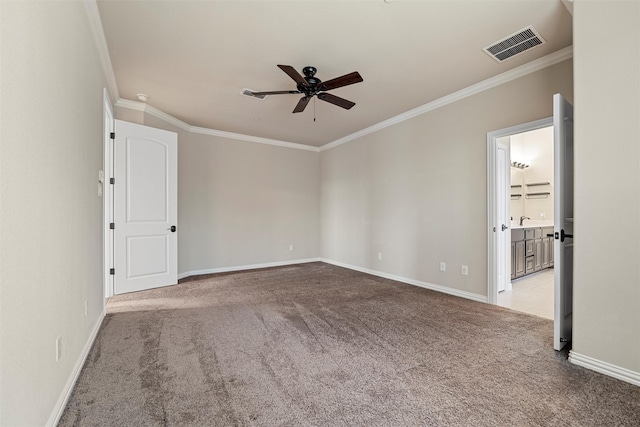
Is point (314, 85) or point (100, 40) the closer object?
point (100, 40)

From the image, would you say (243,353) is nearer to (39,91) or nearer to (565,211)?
(39,91)

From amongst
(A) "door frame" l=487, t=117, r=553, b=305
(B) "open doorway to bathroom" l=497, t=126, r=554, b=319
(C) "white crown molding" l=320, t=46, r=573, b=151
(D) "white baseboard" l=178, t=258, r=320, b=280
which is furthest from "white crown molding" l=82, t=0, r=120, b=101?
(B) "open doorway to bathroom" l=497, t=126, r=554, b=319

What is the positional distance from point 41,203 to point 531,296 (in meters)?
5.00

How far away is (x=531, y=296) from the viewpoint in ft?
12.5

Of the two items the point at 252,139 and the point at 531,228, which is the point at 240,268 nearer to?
the point at 252,139

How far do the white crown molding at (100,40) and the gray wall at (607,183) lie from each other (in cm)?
363

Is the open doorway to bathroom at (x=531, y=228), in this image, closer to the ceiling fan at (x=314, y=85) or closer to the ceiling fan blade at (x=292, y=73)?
the ceiling fan at (x=314, y=85)

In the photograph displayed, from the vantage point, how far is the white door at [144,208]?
3.83 metres

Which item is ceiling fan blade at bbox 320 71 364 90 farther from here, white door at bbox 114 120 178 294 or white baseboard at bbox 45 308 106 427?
white baseboard at bbox 45 308 106 427

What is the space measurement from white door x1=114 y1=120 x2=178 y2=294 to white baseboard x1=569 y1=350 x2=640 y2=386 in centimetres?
472

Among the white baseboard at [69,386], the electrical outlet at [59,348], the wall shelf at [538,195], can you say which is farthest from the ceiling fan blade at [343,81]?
the wall shelf at [538,195]

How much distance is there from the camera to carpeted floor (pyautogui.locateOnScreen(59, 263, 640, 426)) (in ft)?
Answer: 5.05

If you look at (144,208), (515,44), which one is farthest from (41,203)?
(515,44)

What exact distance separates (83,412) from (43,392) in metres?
0.34
